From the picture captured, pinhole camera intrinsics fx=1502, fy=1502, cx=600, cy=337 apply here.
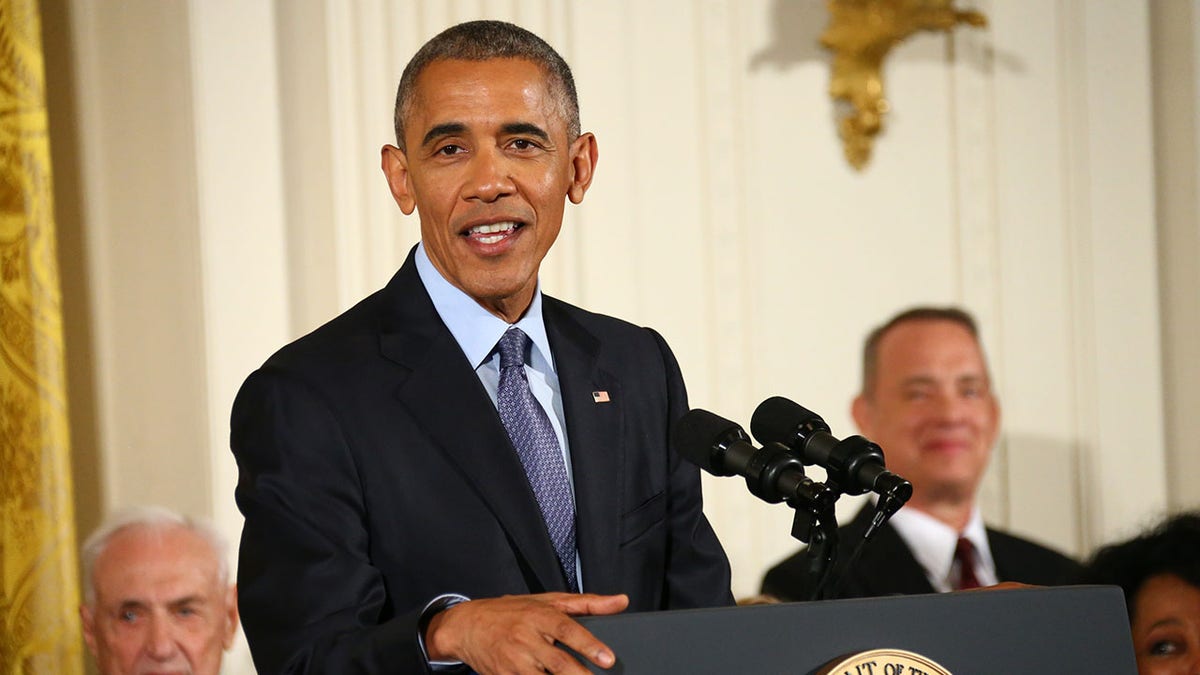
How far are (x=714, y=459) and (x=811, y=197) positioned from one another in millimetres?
2856

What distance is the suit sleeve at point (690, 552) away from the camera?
1964 mm

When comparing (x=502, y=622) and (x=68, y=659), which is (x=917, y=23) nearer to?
(x=68, y=659)

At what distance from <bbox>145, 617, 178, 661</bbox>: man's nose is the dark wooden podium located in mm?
2065

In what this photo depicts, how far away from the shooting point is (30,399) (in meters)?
3.11

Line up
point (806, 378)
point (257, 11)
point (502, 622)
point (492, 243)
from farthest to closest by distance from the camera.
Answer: point (806, 378) → point (257, 11) → point (492, 243) → point (502, 622)

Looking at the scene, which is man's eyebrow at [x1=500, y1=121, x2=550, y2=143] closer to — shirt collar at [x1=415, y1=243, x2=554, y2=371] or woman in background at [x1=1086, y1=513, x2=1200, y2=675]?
shirt collar at [x1=415, y1=243, x2=554, y2=371]

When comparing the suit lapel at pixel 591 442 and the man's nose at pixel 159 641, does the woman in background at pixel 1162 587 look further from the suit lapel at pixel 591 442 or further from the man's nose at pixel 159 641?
the man's nose at pixel 159 641

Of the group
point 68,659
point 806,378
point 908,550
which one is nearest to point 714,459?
point 68,659

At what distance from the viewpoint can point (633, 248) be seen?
13.5ft

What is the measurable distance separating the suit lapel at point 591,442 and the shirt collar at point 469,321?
0.13ft

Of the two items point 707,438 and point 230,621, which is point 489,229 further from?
point 230,621

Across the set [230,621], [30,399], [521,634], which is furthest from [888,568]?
[521,634]

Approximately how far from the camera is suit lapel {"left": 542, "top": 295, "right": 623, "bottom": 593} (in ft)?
6.02

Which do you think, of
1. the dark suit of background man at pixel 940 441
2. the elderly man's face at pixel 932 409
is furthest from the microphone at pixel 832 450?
the elderly man's face at pixel 932 409
